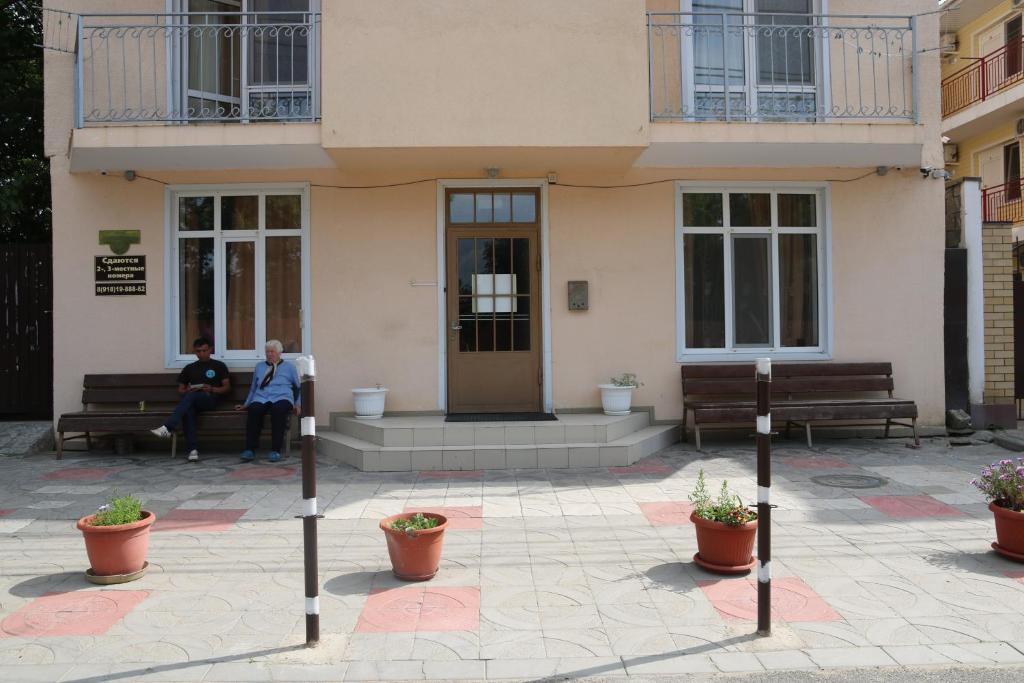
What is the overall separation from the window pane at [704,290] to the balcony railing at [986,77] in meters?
13.6

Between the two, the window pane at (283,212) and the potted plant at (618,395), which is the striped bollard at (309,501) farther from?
the window pane at (283,212)

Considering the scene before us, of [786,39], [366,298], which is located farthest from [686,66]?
[366,298]

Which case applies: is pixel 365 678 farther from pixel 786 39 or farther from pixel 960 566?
pixel 786 39

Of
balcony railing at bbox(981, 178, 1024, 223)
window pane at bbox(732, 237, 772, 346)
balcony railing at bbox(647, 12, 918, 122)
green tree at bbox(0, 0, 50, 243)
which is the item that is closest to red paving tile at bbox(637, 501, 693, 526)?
window pane at bbox(732, 237, 772, 346)

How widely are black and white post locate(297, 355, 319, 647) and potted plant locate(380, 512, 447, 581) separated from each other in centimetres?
92

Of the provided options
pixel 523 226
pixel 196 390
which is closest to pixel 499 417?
pixel 523 226

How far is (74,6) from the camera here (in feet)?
31.0

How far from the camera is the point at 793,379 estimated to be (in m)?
9.54

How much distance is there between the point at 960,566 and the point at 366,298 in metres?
6.89

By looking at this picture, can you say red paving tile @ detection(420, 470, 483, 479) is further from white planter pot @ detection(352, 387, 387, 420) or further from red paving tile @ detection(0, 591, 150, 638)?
red paving tile @ detection(0, 591, 150, 638)

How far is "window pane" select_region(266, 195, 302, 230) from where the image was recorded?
980 cm

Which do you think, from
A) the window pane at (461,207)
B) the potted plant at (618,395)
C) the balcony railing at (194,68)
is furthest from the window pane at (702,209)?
the balcony railing at (194,68)

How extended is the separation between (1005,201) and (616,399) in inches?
614

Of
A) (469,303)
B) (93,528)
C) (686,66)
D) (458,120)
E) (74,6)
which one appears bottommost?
(93,528)
